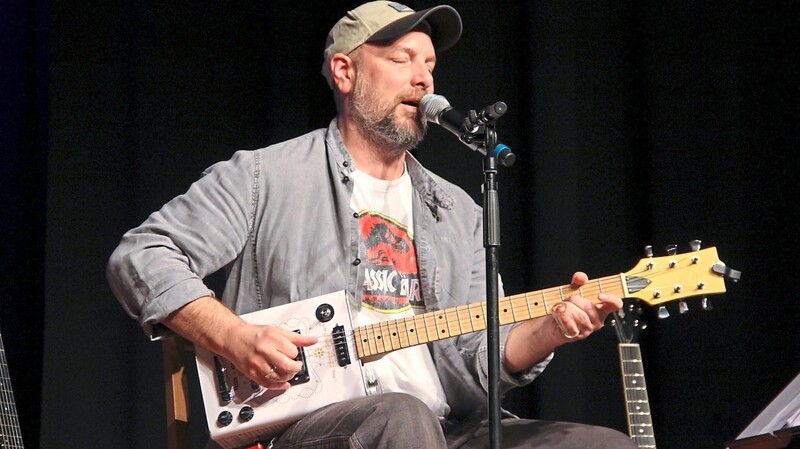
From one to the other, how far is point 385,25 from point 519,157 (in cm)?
83

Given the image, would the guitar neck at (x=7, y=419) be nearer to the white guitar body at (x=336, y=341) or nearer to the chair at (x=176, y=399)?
the chair at (x=176, y=399)

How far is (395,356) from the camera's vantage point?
8.19 feet

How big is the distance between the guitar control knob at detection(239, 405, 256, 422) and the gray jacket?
0.27 m

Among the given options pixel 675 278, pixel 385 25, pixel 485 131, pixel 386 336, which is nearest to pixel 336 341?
pixel 386 336

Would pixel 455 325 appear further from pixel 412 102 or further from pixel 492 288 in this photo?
pixel 412 102

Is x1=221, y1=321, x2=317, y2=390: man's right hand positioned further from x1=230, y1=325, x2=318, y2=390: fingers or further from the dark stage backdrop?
the dark stage backdrop

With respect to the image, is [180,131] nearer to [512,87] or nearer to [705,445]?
[512,87]

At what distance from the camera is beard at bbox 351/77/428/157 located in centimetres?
269

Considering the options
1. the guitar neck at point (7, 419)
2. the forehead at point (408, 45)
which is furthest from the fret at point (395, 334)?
the guitar neck at point (7, 419)

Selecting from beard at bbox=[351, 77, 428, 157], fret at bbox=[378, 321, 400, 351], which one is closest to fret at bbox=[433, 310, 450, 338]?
fret at bbox=[378, 321, 400, 351]

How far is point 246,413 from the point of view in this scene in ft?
7.35

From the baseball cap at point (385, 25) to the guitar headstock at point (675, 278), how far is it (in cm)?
91

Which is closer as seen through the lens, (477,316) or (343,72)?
(477,316)

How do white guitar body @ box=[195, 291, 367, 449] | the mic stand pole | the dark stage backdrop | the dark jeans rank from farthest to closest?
1. the dark stage backdrop
2. white guitar body @ box=[195, 291, 367, 449]
3. the dark jeans
4. the mic stand pole
